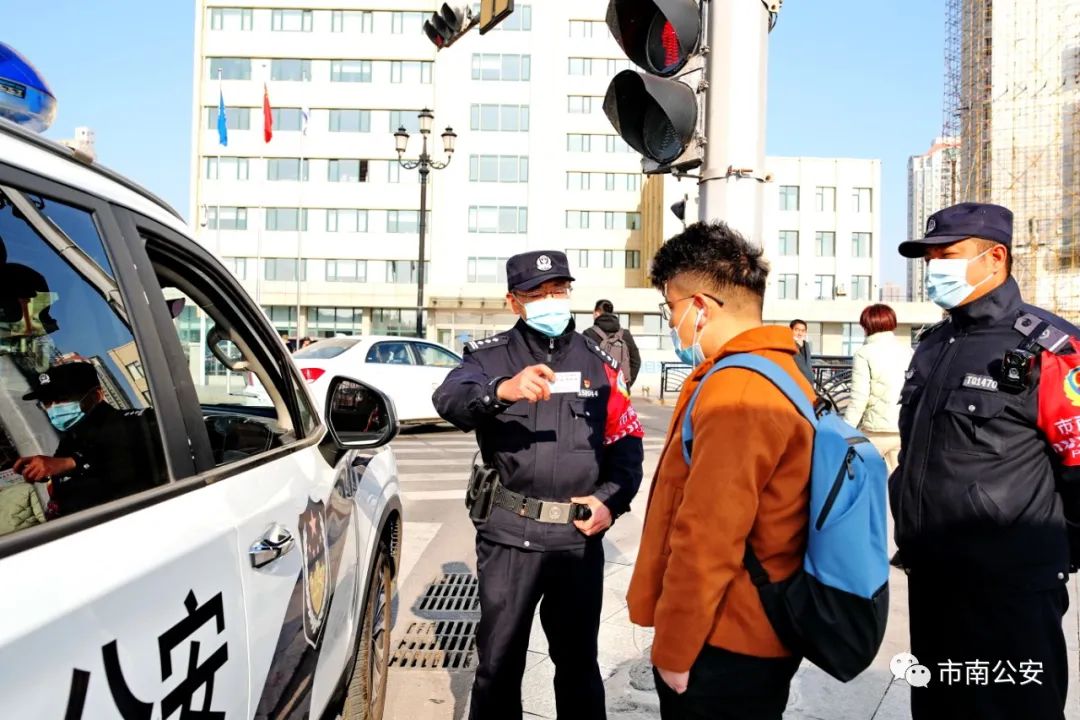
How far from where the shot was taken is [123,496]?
1.35m

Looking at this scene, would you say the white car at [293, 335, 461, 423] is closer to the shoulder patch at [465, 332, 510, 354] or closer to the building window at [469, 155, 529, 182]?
the shoulder patch at [465, 332, 510, 354]

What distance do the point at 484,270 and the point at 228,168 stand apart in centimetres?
1633

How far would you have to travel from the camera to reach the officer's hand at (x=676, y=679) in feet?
6.04

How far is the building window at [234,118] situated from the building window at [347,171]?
5326 millimetres

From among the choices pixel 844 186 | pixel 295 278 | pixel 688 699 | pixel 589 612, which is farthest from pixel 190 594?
pixel 844 186

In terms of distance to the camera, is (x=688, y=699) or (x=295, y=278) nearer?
(x=688, y=699)

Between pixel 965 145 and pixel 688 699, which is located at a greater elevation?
pixel 965 145

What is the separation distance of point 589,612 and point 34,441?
6.28ft

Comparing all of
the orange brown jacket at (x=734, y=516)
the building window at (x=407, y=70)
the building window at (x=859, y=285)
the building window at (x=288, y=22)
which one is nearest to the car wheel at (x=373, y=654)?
the orange brown jacket at (x=734, y=516)

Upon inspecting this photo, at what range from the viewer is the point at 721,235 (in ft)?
6.76

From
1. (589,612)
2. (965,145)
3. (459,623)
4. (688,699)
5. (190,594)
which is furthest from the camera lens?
(965,145)

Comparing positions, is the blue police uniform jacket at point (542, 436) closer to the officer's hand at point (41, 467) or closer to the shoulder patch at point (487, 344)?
the shoulder patch at point (487, 344)

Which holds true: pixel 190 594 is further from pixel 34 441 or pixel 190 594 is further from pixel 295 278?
pixel 295 278

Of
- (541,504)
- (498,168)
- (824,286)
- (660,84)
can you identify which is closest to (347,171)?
(498,168)
